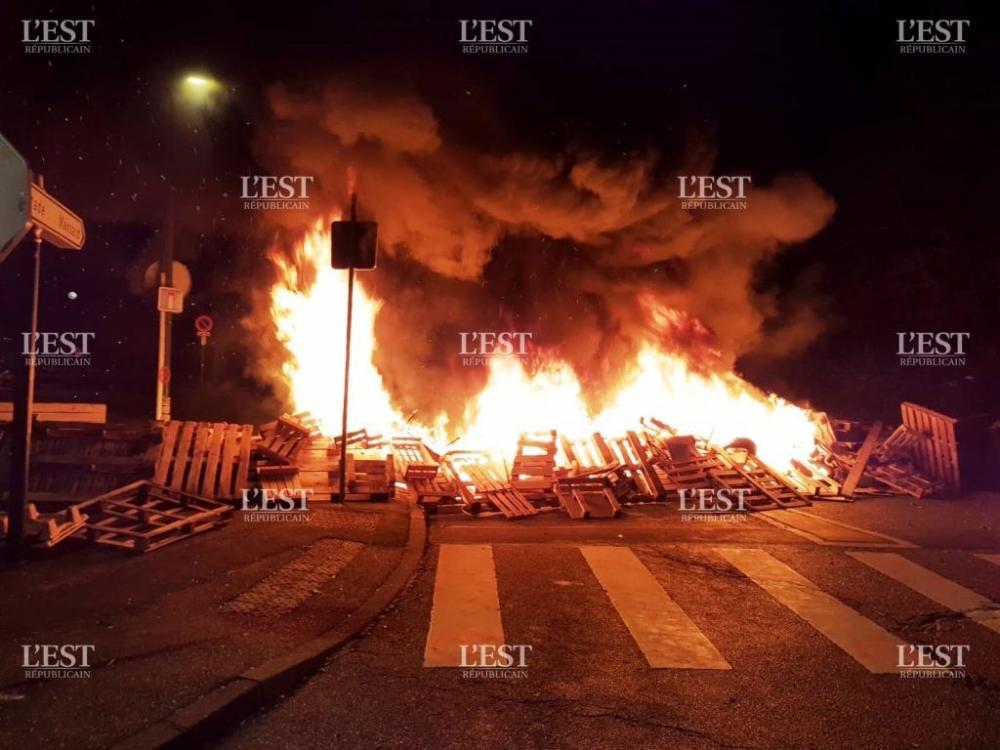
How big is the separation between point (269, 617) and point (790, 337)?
717 inches

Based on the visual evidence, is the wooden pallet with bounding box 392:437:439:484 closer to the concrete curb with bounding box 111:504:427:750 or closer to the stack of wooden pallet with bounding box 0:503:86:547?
the stack of wooden pallet with bounding box 0:503:86:547

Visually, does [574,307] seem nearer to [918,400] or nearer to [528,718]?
[918,400]

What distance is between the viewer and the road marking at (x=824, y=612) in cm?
513

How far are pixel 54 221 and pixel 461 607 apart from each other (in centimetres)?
481

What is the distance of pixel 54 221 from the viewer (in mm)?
5957

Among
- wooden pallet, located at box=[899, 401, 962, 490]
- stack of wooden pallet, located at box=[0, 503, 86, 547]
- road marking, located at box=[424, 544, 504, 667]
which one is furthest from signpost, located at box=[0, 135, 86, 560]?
wooden pallet, located at box=[899, 401, 962, 490]

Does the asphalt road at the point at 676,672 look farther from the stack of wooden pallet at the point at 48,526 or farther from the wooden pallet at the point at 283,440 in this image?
the stack of wooden pallet at the point at 48,526

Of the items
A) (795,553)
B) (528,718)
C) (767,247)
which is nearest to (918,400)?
(767,247)

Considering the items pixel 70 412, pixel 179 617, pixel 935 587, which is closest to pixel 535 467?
pixel 935 587

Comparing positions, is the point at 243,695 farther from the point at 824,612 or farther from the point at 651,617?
the point at 824,612

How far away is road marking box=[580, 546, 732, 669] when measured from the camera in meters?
5.01

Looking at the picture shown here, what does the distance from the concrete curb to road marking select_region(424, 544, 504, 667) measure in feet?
2.00

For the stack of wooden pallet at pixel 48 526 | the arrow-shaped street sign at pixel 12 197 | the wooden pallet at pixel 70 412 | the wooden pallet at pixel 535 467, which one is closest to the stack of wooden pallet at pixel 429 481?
the wooden pallet at pixel 535 467

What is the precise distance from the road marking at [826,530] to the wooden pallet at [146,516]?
7.50 meters
